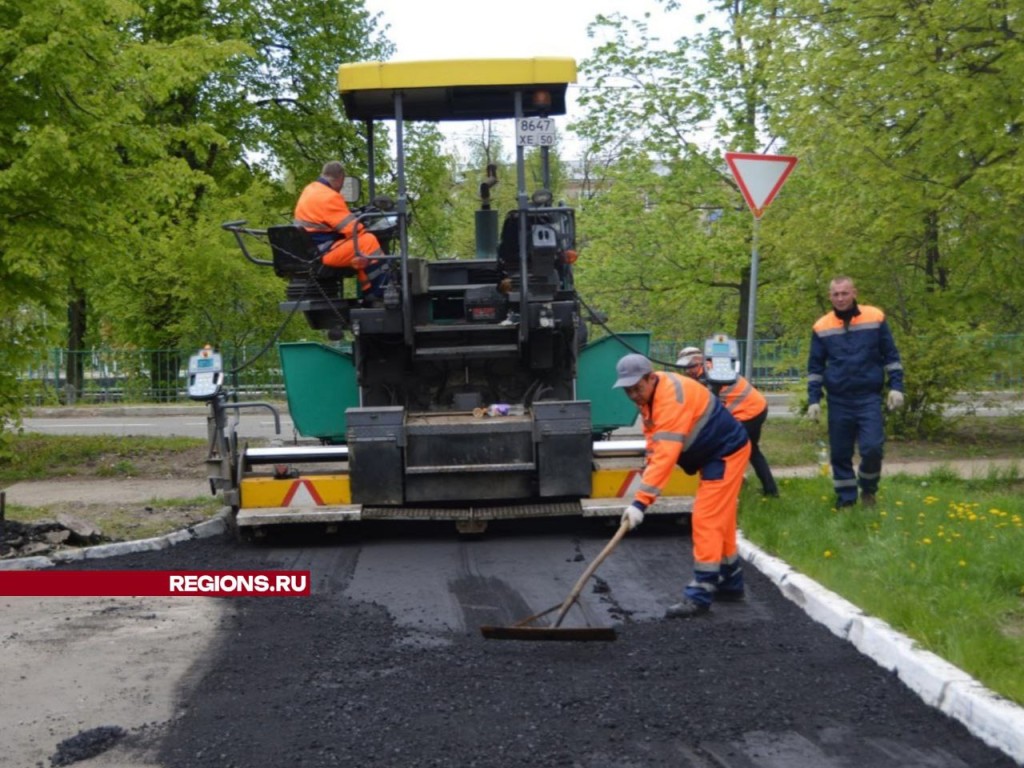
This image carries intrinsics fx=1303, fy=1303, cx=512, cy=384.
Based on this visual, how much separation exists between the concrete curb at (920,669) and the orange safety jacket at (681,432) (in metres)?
0.90

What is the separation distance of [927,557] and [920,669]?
2098 millimetres

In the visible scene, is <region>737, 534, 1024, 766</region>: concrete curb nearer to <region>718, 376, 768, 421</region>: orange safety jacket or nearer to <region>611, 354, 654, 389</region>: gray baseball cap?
<region>611, 354, 654, 389</region>: gray baseball cap

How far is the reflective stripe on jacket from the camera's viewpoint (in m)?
9.37

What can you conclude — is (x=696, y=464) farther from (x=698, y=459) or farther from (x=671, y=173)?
(x=671, y=173)

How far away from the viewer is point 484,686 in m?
5.59

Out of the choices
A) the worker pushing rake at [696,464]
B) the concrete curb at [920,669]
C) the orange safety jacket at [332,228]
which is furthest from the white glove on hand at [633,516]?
the orange safety jacket at [332,228]

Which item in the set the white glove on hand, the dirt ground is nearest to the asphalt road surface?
the white glove on hand

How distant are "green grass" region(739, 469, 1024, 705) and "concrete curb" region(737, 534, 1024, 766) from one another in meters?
0.07

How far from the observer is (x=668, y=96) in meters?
23.5

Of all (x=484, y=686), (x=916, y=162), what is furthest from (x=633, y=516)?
(x=916, y=162)

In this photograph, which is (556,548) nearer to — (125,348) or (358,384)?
(358,384)

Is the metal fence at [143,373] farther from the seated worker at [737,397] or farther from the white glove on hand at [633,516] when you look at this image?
the white glove on hand at [633,516]

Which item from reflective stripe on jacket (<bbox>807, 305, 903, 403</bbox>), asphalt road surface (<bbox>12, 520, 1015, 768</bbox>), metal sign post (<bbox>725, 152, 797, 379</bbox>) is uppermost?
metal sign post (<bbox>725, 152, 797, 379</bbox>)

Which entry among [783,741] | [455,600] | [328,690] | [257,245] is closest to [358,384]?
[455,600]
